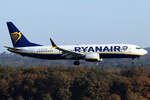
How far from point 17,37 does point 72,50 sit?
14844 millimetres

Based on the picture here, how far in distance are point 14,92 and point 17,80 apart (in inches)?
247

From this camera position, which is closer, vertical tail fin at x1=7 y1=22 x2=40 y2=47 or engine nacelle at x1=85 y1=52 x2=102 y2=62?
engine nacelle at x1=85 y1=52 x2=102 y2=62

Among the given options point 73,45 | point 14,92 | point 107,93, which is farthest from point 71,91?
point 73,45

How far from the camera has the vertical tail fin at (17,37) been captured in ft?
269

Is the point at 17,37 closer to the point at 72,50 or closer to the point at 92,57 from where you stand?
the point at 72,50

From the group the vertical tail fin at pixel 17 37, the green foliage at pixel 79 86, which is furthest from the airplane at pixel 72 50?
the green foliage at pixel 79 86

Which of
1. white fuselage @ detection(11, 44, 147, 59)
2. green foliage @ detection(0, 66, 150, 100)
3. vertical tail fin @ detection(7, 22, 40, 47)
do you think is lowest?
green foliage @ detection(0, 66, 150, 100)

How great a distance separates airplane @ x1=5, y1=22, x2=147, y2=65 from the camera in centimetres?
7488

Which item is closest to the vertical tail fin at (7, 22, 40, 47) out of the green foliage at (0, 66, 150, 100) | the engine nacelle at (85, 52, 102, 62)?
the engine nacelle at (85, 52, 102, 62)

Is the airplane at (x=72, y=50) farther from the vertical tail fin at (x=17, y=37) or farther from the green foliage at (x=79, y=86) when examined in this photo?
the green foliage at (x=79, y=86)

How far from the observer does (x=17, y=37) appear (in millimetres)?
82750

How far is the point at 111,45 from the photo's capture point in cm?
7538

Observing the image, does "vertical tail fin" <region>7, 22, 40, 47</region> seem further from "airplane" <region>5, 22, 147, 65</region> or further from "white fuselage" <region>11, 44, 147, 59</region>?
"white fuselage" <region>11, 44, 147, 59</region>

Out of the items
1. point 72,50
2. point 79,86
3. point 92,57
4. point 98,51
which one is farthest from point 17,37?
point 79,86
